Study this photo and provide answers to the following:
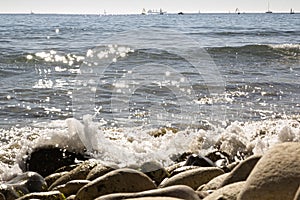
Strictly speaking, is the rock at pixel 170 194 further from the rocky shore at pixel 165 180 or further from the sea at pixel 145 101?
the sea at pixel 145 101

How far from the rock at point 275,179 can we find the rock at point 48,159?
363 centimetres

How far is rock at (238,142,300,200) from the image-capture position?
2670 millimetres

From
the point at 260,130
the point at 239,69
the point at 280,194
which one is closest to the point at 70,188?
the point at 280,194

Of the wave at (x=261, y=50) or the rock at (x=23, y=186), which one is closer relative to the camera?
the rock at (x=23, y=186)

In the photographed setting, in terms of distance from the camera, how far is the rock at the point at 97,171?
491 cm

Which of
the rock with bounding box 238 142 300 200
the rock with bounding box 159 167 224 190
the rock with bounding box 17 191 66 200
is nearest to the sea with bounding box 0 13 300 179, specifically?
the rock with bounding box 159 167 224 190

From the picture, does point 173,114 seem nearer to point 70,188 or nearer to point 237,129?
point 237,129

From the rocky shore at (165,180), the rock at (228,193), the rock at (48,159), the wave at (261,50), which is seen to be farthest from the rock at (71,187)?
the wave at (261,50)

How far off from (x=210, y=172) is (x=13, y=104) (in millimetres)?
6072

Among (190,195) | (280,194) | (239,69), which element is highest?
(280,194)

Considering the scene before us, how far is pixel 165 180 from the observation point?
4809 mm

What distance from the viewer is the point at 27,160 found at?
20.3ft

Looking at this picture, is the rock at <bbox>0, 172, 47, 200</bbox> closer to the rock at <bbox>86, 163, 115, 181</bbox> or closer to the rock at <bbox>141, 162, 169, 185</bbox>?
the rock at <bbox>86, 163, 115, 181</bbox>

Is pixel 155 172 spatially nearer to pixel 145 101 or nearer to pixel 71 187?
pixel 71 187
